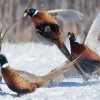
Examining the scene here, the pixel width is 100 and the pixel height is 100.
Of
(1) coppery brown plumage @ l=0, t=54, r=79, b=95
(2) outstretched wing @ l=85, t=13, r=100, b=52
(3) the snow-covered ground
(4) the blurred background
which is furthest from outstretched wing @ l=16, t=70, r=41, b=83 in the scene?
(4) the blurred background

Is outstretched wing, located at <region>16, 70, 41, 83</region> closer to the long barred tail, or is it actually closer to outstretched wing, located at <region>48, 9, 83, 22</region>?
the long barred tail

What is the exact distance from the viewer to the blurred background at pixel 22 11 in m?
11.1

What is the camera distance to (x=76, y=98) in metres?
5.64

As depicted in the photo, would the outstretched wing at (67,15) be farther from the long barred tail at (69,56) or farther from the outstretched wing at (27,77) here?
the outstretched wing at (27,77)

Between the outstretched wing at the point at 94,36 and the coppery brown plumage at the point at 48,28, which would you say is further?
the outstretched wing at the point at 94,36

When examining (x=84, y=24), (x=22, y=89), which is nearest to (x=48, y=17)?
(x=22, y=89)

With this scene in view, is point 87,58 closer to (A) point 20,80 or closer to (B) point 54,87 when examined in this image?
(B) point 54,87

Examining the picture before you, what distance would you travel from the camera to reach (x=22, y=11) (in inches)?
448

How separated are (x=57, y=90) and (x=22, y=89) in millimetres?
465

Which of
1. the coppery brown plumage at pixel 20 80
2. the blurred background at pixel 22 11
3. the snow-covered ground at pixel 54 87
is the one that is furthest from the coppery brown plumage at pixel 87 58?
the blurred background at pixel 22 11

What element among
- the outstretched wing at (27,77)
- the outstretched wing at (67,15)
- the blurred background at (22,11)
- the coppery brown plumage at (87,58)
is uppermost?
the outstretched wing at (67,15)

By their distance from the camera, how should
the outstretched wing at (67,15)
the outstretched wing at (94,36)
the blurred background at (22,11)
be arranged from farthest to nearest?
the blurred background at (22,11)
the outstretched wing at (67,15)
the outstretched wing at (94,36)

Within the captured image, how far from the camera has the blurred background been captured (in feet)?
36.3

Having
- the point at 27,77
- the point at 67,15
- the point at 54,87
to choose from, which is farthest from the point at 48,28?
the point at 27,77
